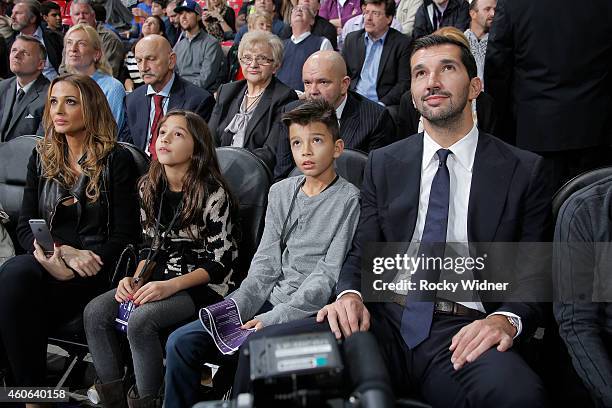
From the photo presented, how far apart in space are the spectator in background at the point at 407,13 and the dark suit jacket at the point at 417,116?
2375 mm

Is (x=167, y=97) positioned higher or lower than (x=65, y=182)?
higher

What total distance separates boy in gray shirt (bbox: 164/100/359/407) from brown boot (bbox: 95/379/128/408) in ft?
1.32

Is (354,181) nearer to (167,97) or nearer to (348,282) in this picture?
(348,282)

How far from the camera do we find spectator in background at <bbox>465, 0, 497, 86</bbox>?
471cm

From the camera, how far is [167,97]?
14.4 feet

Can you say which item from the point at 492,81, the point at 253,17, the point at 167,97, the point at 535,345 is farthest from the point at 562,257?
the point at 253,17

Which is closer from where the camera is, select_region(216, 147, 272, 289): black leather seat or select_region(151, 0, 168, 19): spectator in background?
select_region(216, 147, 272, 289): black leather seat

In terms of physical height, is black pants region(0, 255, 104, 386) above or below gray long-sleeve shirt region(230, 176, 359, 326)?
below

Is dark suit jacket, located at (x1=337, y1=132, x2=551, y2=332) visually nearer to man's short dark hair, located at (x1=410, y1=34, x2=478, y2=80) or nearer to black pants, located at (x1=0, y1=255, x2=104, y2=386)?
man's short dark hair, located at (x1=410, y1=34, x2=478, y2=80)

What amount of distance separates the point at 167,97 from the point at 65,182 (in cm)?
147

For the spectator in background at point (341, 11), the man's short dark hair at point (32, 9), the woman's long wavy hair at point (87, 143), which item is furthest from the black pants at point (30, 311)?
the spectator in background at point (341, 11)

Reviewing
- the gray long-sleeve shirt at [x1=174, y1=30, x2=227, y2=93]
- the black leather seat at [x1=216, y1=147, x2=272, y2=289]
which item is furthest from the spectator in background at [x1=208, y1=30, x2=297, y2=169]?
the gray long-sleeve shirt at [x1=174, y1=30, x2=227, y2=93]

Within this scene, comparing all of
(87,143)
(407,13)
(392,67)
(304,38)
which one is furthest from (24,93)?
(407,13)

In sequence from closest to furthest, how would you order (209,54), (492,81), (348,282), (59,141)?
(348,282)
(59,141)
(492,81)
(209,54)
